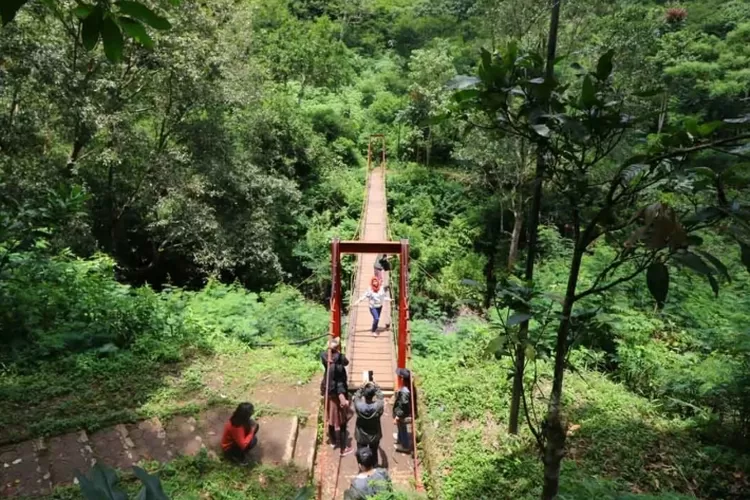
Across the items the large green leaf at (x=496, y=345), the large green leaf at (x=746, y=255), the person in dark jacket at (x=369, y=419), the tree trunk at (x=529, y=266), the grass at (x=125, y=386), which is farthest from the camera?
the person in dark jacket at (x=369, y=419)

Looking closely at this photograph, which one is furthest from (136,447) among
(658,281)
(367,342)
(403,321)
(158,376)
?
(658,281)

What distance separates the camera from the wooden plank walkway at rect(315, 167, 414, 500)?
4239mm

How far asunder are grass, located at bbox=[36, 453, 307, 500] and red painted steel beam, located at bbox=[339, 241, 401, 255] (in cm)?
254

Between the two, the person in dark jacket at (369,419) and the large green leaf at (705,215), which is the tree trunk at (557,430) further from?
the person in dark jacket at (369,419)

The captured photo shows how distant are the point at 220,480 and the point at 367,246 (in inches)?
115

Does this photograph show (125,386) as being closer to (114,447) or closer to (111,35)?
(114,447)

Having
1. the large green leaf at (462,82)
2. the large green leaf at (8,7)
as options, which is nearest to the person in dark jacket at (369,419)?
the large green leaf at (462,82)

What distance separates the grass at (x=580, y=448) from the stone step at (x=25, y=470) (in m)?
2.53

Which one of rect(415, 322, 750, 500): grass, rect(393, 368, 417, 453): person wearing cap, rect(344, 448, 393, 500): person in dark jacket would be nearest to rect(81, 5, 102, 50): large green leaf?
rect(415, 322, 750, 500): grass

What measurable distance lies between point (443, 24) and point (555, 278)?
1879 centimetres

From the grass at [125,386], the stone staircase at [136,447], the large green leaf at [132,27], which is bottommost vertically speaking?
the stone staircase at [136,447]

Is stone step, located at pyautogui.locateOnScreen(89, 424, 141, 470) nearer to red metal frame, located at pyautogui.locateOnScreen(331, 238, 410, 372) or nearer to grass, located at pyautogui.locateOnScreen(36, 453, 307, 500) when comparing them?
grass, located at pyautogui.locateOnScreen(36, 453, 307, 500)

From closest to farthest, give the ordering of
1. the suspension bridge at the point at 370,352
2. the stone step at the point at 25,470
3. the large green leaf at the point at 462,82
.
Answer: the large green leaf at the point at 462,82, the stone step at the point at 25,470, the suspension bridge at the point at 370,352

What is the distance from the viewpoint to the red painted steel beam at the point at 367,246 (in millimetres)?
5746
